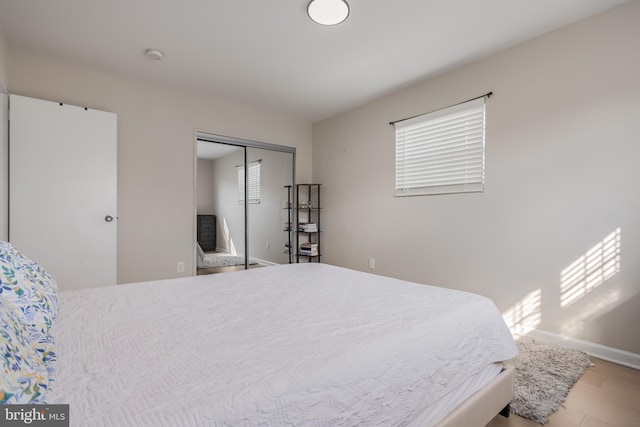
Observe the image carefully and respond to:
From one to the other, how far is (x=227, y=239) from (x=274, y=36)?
99.7 inches

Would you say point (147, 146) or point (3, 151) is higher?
point (147, 146)

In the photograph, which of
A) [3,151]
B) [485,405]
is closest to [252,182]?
[3,151]

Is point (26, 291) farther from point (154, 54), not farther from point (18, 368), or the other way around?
point (154, 54)

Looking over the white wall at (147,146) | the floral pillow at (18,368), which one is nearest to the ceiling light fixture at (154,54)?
the white wall at (147,146)

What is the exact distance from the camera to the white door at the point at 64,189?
254 centimetres

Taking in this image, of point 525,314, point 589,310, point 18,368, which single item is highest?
point 18,368

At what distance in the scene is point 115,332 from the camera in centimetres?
108

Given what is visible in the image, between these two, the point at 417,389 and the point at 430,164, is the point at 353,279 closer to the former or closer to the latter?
the point at 417,389

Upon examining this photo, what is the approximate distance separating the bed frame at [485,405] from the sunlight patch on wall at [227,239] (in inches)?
132

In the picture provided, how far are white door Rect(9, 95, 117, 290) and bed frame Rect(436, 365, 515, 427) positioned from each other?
3.10 metres

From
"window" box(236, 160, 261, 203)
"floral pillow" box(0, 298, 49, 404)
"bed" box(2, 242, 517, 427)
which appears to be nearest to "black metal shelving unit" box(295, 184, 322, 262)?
"window" box(236, 160, 261, 203)

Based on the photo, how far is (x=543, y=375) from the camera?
6.14 feet

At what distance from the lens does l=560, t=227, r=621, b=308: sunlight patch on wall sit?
82.9 inches

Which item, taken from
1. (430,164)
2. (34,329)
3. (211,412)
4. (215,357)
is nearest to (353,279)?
(215,357)
